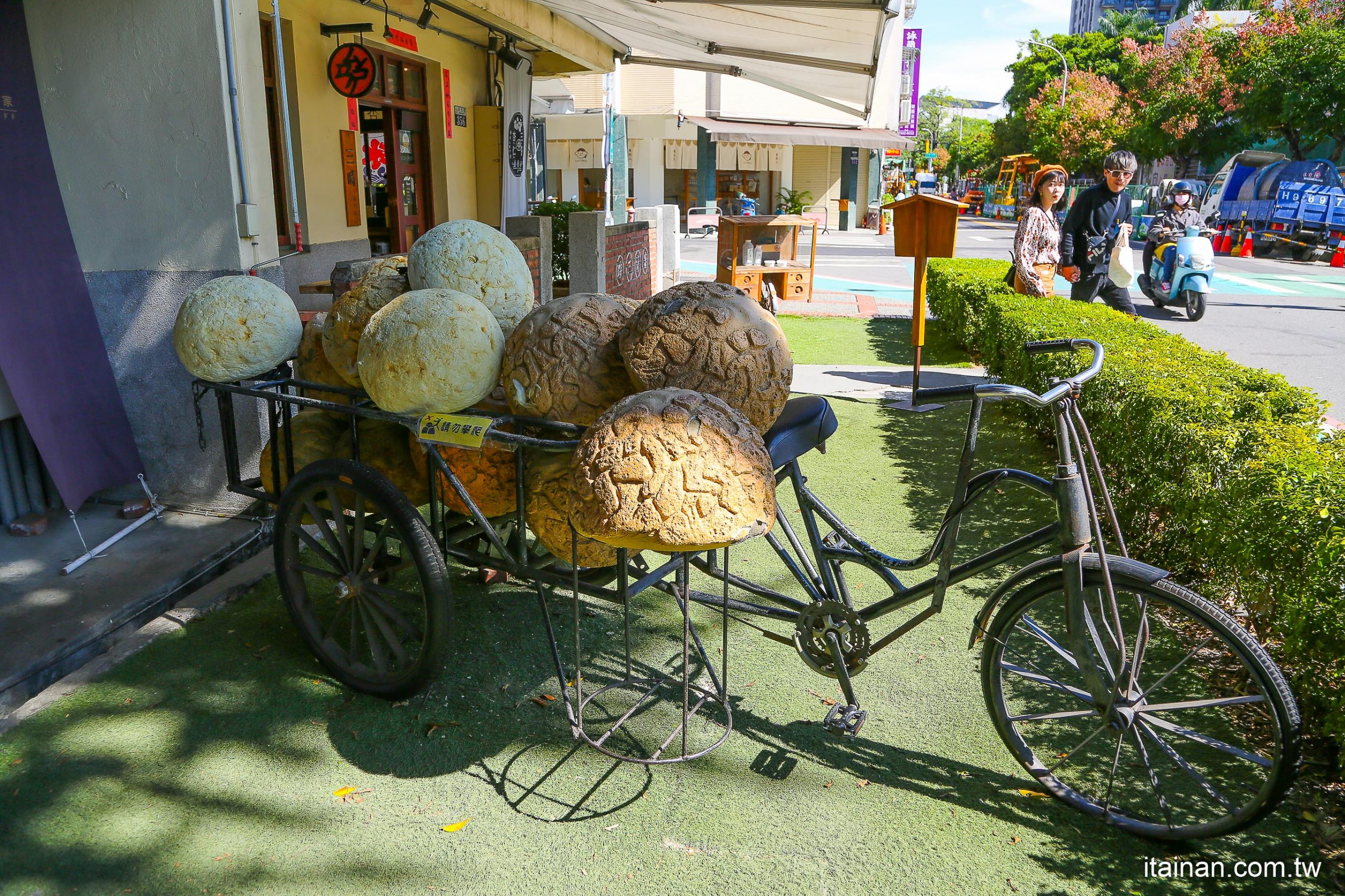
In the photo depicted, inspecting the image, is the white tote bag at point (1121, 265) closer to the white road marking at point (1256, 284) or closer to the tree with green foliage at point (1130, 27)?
the white road marking at point (1256, 284)

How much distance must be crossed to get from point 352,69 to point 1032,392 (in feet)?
25.1

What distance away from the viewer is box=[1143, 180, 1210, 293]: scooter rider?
42.3 ft

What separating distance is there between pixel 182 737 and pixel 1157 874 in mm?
2846

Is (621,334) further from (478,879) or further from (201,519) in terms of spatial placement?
(201,519)

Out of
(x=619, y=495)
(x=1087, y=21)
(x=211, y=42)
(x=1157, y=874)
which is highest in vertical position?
(x=1087, y=21)

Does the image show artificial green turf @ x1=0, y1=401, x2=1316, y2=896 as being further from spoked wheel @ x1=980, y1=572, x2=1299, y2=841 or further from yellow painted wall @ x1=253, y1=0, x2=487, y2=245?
yellow painted wall @ x1=253, y1=0, x2=487, y2=245

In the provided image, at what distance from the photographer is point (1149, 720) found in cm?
256

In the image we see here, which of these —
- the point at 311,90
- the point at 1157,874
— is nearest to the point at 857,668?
the point at 1157,874

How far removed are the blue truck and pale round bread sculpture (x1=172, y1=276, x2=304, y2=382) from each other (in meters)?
24.9

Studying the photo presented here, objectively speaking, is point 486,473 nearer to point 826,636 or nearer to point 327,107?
point 826,636

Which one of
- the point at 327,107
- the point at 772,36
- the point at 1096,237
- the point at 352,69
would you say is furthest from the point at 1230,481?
the point at 327,107

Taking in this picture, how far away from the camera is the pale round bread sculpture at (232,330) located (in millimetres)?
3010

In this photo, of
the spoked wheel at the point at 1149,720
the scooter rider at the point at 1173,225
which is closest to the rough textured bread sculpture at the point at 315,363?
the spoked wheel at the point at 1149,720

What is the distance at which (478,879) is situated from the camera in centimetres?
235
